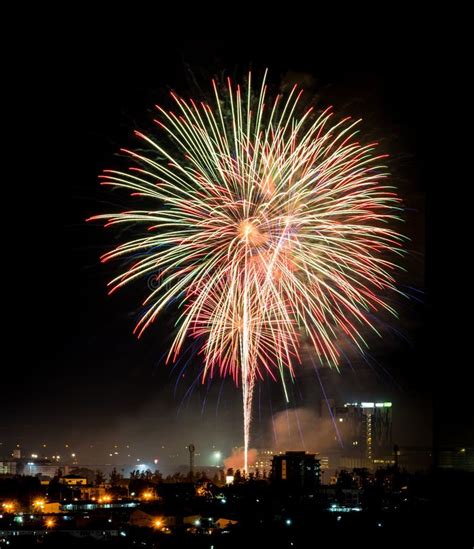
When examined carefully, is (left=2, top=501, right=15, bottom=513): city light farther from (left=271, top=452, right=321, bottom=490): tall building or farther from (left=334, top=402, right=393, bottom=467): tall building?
(left=334, top=402, right=393, bottom=467): tall building

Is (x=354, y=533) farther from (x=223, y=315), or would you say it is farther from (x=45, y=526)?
(x=45, y=526)

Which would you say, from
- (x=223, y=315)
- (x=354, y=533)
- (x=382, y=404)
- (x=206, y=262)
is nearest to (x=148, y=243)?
(x=206, y=262)

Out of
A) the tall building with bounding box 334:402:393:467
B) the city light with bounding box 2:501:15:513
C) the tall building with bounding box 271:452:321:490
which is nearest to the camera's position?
the city light with bounding box 2:501:15:513

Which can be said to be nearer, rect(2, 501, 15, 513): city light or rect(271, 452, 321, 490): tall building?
rect(2, 501, 15, 513): city light

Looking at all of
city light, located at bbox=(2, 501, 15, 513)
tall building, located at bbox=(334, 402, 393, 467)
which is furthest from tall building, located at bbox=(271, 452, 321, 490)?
tall building, located at bbox=(334, 402, 393, 467)

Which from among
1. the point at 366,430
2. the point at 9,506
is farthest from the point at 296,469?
the point at 366,430

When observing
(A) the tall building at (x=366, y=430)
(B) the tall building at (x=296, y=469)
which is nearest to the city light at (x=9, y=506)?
(B) the tall building at (x=296, y=469)

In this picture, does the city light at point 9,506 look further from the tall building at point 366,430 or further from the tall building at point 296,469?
the tall building at point 366,430

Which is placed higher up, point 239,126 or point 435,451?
point 239,126
